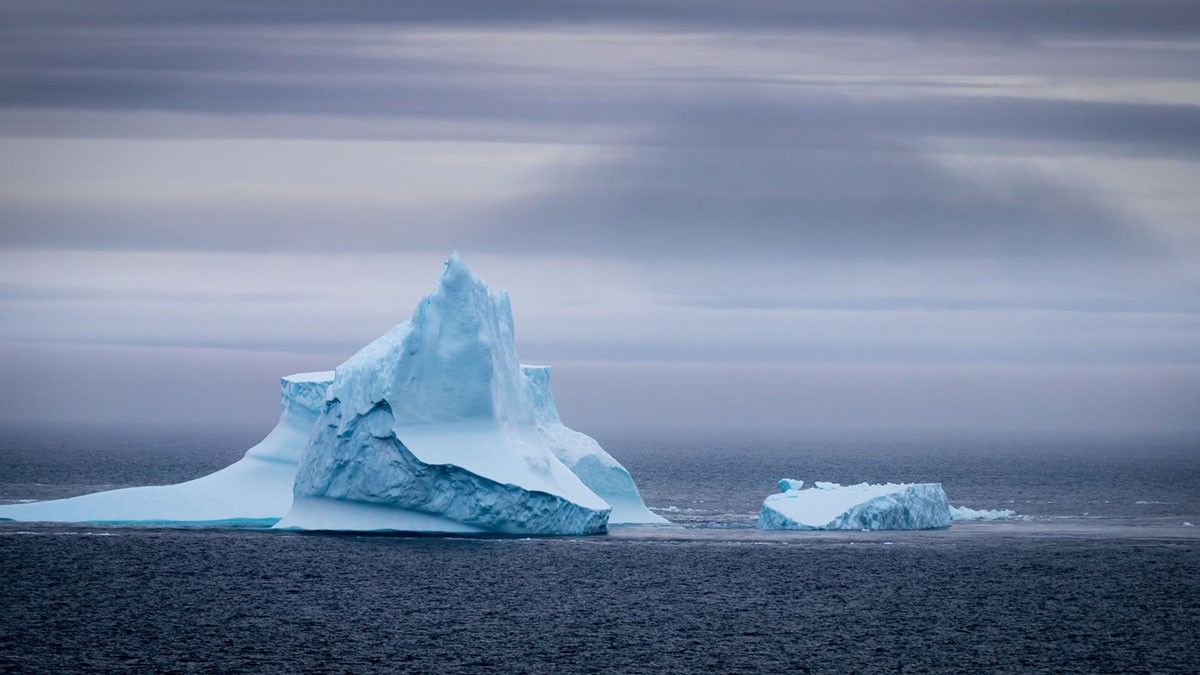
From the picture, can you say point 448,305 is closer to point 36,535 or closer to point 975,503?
point 36,535

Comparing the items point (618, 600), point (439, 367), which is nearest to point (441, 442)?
point (439, 367)

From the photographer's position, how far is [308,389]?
170 feet

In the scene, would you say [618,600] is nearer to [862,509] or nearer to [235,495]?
[862,509]

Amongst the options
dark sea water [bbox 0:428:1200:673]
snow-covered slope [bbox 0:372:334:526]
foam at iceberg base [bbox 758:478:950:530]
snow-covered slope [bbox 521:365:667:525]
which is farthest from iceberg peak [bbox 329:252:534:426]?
foam at iceberg base [bbox 758:478:950:530]

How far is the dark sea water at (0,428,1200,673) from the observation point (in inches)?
1141

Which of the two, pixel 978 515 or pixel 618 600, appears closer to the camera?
pixel 618 600

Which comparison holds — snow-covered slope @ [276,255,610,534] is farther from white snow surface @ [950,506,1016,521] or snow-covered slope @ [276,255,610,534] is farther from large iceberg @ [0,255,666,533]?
white snow surface @ [950,506,1016,521]

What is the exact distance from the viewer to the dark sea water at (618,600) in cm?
2897

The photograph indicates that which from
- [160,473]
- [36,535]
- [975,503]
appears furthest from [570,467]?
[160,473]

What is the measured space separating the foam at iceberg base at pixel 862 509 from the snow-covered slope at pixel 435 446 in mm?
8242

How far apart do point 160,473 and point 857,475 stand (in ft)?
147

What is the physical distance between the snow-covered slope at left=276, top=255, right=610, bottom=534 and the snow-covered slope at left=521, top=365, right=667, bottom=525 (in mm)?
4612

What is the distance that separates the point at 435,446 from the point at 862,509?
1588 centimetres

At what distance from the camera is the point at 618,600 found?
3594 centimetres
